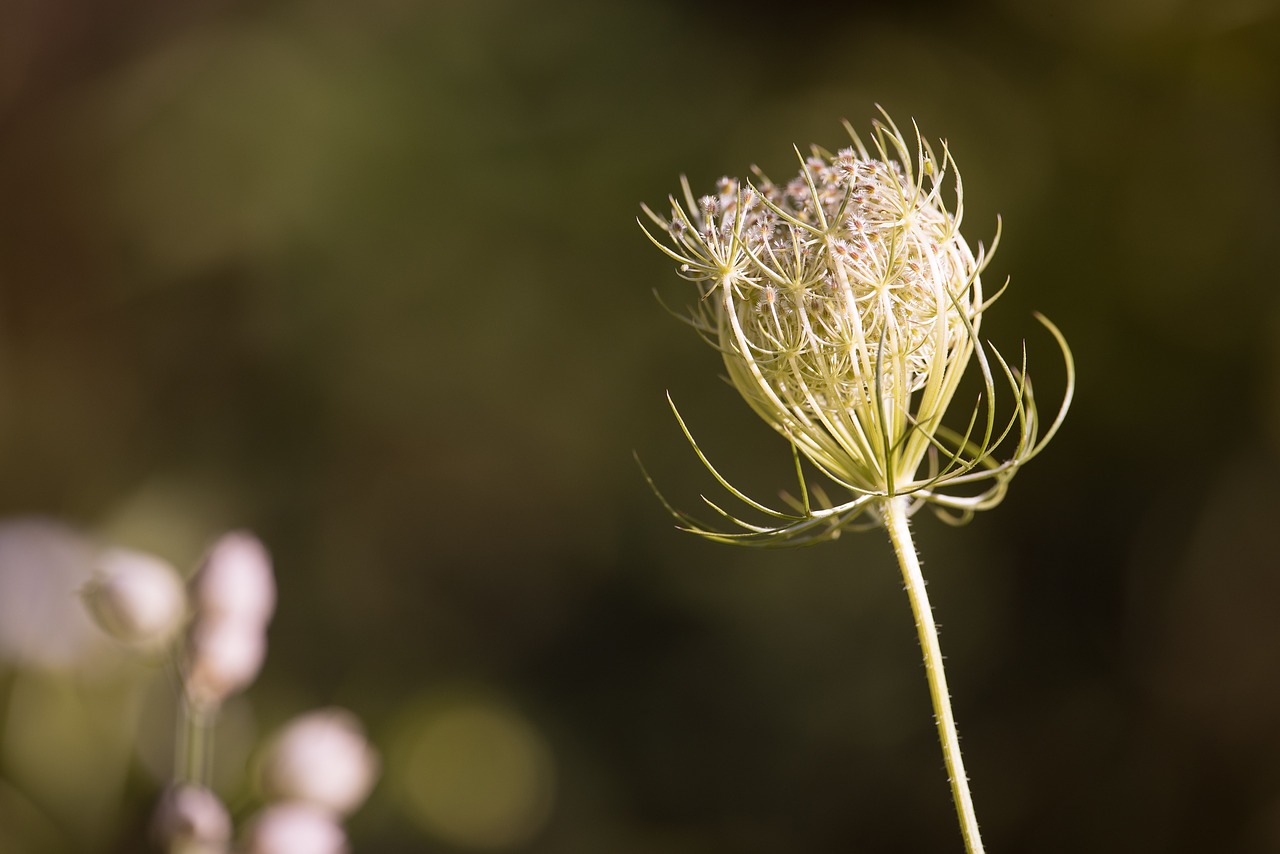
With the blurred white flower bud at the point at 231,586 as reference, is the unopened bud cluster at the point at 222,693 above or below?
below

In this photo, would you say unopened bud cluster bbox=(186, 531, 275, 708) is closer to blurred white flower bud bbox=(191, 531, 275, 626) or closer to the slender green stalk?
blurred white flower bud bbox=(191, 531, 275, 626)

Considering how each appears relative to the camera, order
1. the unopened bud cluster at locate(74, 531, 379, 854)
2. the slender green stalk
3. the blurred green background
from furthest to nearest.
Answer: the blurred green background, the unopened bud cluster at locate(74, 531, 379, 854), the slender green stalk

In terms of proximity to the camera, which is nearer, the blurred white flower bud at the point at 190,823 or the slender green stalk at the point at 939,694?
the slender green stalk at the point at 939,694

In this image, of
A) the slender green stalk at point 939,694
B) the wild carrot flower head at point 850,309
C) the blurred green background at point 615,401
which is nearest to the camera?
the slender green stalk at point 939,694

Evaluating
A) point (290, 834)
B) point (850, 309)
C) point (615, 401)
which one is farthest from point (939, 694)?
point (615, 401)

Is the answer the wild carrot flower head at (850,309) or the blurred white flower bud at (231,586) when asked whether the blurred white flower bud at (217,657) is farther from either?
the wild carrot flower head at (850,309)

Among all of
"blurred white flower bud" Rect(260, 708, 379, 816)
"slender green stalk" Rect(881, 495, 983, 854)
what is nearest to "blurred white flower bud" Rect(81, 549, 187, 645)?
"blurred white flower bud" Rect(260, 708, 379, 816)

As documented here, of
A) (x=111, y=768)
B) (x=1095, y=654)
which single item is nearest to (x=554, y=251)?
(x=1095, y=654)

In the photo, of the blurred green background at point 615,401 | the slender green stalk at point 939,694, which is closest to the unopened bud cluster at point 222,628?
the slender green stalk at point 939,694
